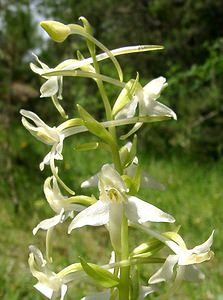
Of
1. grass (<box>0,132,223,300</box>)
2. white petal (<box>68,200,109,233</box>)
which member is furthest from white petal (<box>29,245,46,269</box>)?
grass (<box>0,132,223,300</box>)

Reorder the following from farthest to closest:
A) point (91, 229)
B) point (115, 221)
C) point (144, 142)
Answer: point (144, 142) < point (91, 229) < point (115, 221)

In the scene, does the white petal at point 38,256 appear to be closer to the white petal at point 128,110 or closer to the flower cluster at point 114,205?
the flower cluster at point 114,205

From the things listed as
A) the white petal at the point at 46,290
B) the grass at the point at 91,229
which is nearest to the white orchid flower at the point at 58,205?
the white petal at the point at 46,290

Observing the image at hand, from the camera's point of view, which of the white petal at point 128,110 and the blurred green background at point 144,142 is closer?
the white petal at point 128,110

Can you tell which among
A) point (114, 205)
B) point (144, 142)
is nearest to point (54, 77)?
point (114, 205)

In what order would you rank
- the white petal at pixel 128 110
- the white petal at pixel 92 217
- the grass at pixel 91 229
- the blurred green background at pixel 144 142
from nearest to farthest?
the white petal at pixel 92 217 < the white petal at pixel 128 110 < the grass at pixel 91 229 < the blurred green background at pixel 144 142

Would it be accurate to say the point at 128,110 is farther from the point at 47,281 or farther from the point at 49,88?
the point at 47,281

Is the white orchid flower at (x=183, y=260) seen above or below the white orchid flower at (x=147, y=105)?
below
